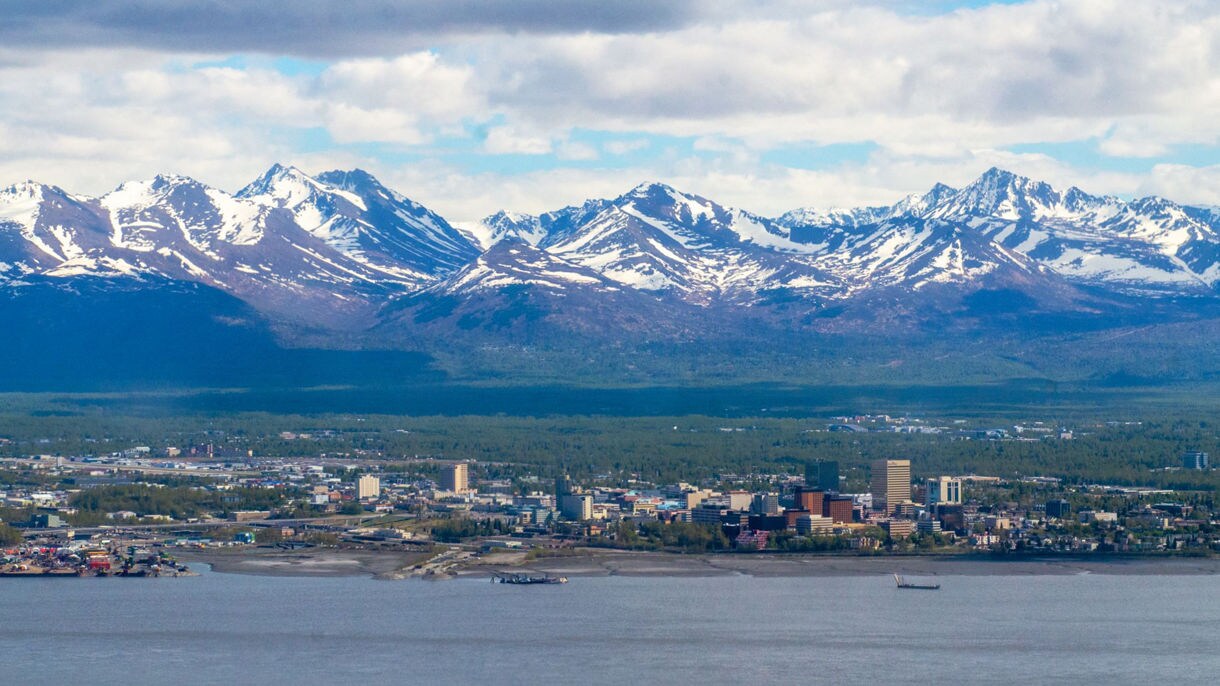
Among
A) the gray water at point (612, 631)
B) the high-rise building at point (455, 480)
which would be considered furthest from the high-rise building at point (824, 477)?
the gray water at point (612, 631)

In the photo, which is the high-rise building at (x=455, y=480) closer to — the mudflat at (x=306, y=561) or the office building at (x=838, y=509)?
the office building at (x=838, y=509)

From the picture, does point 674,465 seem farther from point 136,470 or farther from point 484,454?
point 136,470

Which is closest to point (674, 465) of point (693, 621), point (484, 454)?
point (484, 454)

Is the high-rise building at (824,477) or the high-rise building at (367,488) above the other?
the high-rise building at (824,477)

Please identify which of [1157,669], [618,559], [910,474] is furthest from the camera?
[910,474]

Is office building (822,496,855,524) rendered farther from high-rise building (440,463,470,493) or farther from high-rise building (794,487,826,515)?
high-rise building (440,463,470,493)

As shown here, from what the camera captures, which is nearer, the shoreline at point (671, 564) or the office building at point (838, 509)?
the shoreline at point (671, 564)

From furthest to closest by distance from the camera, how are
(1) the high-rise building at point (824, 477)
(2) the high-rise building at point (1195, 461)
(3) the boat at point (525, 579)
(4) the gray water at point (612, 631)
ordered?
(2) the high-rise building at point (1195, 461) → (1) the high-rise building at point (824, 477) → (3) the boat at point (525, 579) → (4) the gray water at point (612, 631)
